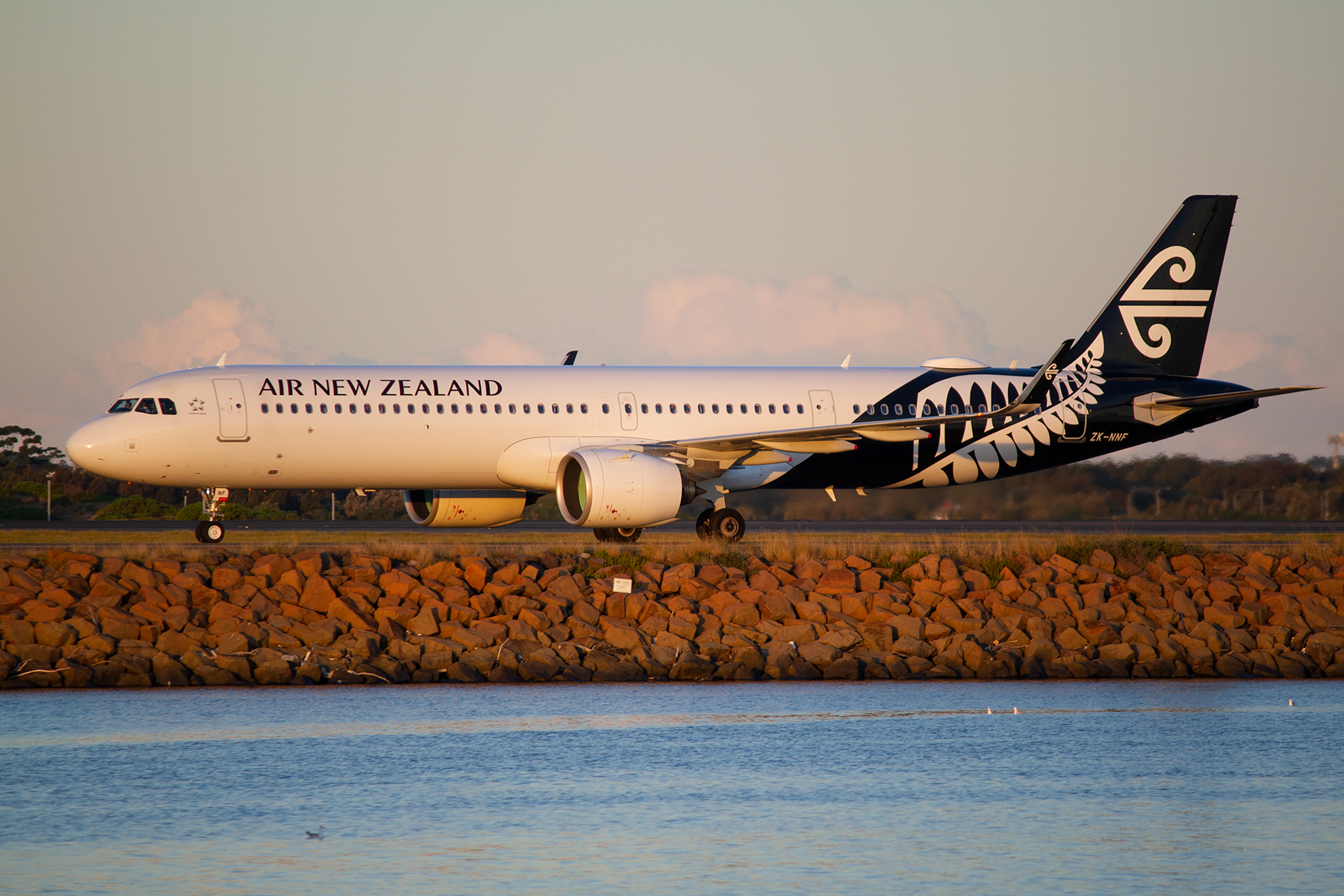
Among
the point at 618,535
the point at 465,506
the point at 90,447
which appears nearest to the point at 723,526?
the point at 618,535

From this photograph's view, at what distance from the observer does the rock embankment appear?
66.2 ft

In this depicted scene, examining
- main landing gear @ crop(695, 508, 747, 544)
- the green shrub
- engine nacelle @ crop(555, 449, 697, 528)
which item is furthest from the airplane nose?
the green shrub

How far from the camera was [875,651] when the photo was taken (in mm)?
21406

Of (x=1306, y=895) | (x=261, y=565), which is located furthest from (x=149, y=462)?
(x=1306, y=895)

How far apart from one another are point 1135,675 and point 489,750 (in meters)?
10.4

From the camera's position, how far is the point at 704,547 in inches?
1019

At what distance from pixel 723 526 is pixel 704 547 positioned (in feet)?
15.4

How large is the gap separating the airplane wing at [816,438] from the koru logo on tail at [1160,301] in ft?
12.3

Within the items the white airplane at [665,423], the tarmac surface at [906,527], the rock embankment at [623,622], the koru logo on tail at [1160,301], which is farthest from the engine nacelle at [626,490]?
the koru logo on tail at [1160,301]

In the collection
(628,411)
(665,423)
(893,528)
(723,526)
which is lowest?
(893,528)

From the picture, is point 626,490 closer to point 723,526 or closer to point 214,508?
point 723,526

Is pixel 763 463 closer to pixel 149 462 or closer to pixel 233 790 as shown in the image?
pixel 149 462

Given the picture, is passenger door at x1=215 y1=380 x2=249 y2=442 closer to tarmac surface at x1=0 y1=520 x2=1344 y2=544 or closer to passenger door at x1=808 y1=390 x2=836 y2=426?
tarmac surface at x1=0 y1=520 x2=1344 y2=544

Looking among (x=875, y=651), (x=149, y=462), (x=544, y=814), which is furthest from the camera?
(x=149, y=462)
